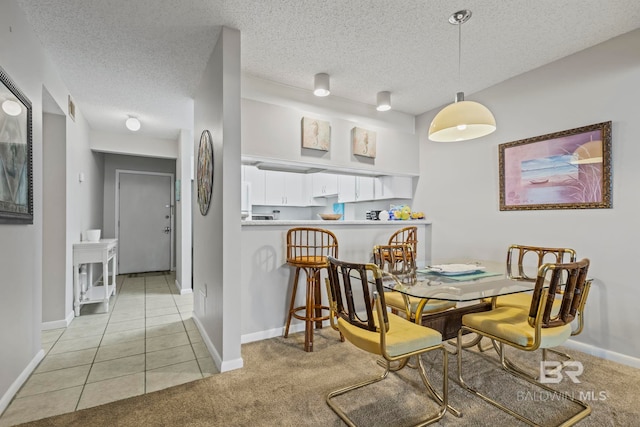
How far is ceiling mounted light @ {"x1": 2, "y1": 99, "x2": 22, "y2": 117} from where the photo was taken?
5.65 ft

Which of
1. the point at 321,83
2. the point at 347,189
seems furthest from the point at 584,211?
the point at 347,189

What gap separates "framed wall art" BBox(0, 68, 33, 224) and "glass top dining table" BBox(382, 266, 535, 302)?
2204 mm

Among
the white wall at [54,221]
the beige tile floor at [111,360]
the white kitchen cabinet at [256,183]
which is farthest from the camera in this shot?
the white kitchen cabinet at [256,183]

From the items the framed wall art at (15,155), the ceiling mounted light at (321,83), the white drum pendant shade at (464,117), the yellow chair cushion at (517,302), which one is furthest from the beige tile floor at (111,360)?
the ceiling mounted light at (321,83)

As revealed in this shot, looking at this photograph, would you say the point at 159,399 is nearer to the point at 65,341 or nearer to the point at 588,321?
the point at 65,341

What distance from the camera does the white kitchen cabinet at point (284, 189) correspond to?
5.28 metres

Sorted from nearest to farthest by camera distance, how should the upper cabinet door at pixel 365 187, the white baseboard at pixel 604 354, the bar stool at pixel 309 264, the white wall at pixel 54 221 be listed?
the white baseboard at pixel 604 354 < the bar stool at pixel 309 264 < the white wall at pixel 54 221 < the upper cabinet door at pixel 365 187

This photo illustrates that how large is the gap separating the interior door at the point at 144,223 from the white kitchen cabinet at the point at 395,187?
170 inches

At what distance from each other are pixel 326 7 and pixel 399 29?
592 mm

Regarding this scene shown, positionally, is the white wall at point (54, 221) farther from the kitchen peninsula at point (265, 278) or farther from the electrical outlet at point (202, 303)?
the kitchen peninsula at point (265, 278)

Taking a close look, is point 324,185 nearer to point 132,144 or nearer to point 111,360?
point 132,144

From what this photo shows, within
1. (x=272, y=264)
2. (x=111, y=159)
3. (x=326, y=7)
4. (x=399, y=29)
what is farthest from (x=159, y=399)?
(x=111, y=159)

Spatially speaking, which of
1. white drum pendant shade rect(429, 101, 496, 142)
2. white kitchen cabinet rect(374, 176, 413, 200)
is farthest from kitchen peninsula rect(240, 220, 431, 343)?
white kitchen cabinet rect(374, 176, 413, 200)

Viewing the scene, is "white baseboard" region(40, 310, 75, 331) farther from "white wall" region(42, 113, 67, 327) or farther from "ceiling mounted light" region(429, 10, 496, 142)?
"ceiling mounted light" region(429, 10, 496, 142)
